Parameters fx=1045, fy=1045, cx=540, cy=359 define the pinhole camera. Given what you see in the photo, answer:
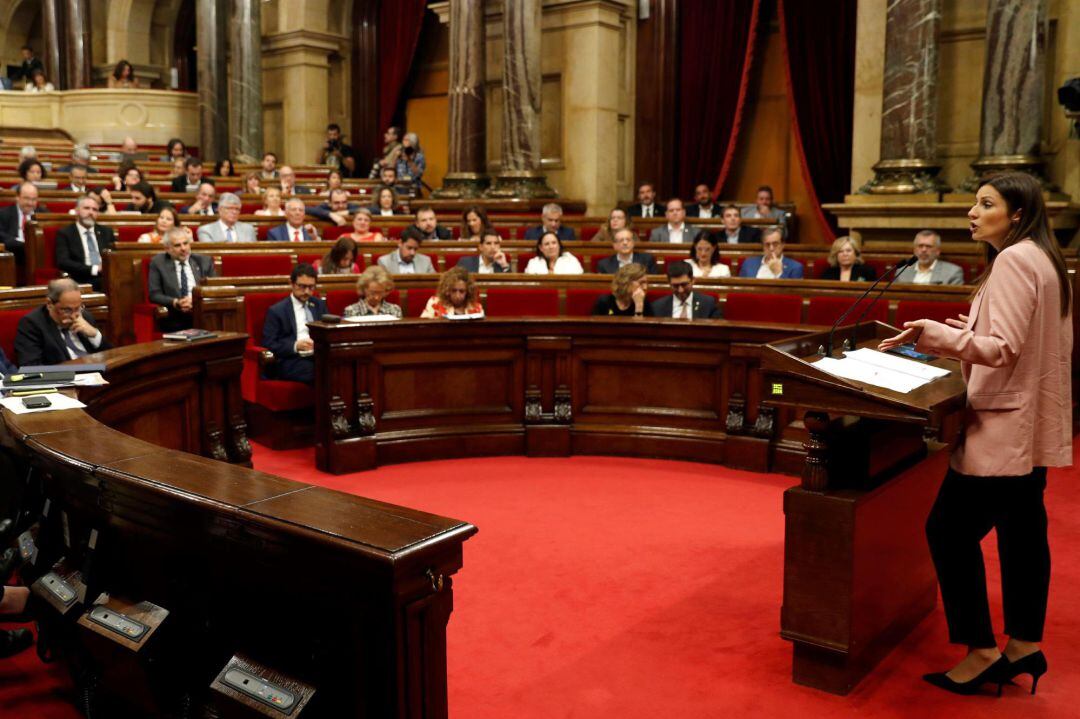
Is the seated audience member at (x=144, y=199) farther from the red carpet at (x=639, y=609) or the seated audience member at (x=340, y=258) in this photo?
the red carpet at (x=639, y=609)

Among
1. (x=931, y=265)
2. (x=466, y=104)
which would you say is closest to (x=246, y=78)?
(x=466, y=104)

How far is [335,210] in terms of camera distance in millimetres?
9461

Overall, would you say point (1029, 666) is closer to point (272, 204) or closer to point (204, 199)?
point (272, 204)

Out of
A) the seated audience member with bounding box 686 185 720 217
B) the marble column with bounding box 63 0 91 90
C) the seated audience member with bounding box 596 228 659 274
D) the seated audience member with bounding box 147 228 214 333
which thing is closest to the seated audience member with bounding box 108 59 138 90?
the marble column with bounding box 63 0 91 90

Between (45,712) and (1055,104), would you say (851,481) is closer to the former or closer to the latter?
(45,712)

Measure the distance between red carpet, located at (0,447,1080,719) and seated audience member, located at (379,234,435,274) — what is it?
7.68 feet

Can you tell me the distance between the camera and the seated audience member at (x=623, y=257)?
292 inches

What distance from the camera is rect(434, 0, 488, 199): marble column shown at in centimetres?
1084

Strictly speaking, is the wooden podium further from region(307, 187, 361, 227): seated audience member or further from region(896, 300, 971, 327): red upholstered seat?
region(307, 187, 361, 227): seated audience member

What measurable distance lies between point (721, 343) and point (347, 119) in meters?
10.6

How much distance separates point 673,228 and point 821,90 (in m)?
2.69

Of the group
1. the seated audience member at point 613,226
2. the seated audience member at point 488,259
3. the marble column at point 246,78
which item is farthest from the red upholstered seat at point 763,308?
the marble column at point 246,78

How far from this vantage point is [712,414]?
5477 millimetres

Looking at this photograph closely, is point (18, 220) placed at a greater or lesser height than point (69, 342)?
greater
